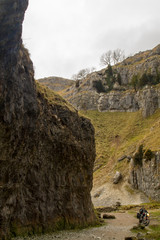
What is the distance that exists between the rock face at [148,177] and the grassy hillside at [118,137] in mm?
4063

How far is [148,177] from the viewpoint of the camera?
2327 inches

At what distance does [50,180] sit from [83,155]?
668 centimetres

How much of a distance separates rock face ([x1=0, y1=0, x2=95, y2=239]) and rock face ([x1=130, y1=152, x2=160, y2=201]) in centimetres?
2970

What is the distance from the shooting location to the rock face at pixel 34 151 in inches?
599

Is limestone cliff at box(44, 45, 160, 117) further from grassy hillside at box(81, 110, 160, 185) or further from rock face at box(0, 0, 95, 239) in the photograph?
rock face at box(0, 0, 95, 239)

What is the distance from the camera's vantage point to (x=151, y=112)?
324 feet

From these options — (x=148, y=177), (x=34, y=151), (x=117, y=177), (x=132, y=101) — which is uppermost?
(x=132, y=101)

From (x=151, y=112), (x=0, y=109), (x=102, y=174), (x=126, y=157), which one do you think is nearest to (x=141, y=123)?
(x=151, y=112)

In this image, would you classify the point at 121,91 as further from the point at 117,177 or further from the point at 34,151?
the point at 34,151

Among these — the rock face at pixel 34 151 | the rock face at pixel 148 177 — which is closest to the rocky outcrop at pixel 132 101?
the rock face at pixel 148 177

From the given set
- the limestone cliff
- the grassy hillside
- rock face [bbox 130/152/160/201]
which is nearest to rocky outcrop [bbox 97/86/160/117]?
the limestone cliff

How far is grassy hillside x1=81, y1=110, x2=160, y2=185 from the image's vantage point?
242 ft

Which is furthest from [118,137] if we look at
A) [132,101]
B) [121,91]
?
[121,91]

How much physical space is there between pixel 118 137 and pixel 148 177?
37.3 metres
